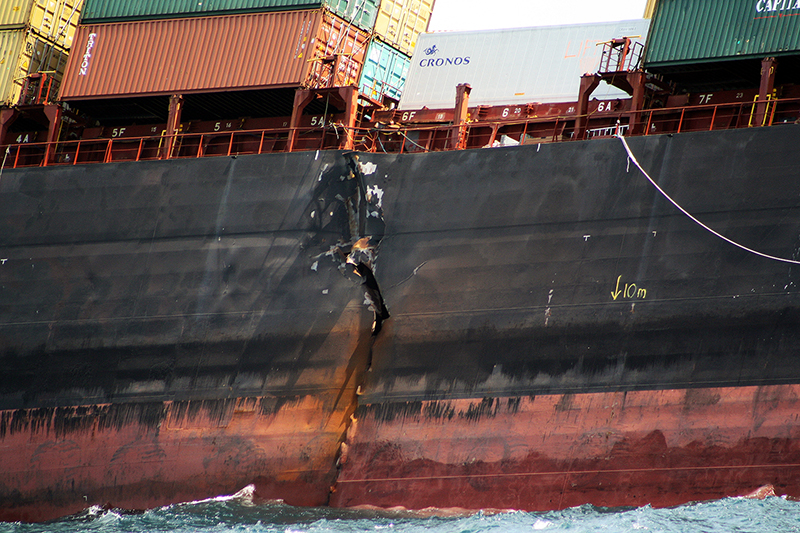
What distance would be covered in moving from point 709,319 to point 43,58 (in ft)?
65.2

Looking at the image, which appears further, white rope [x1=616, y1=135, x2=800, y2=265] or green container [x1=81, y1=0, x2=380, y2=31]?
green container [x1=81, y1=0, x2=380, y2=31]

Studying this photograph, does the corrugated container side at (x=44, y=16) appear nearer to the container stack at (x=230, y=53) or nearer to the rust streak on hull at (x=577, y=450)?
the container stack at (x=230, y=53)

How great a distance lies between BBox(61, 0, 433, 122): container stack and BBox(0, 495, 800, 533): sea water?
10199 millimetres

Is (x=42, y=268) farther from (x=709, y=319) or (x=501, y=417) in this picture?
(x=709, y=319)

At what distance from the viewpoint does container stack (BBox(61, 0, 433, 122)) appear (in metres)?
22.9

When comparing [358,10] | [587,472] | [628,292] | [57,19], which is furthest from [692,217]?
[57,19]

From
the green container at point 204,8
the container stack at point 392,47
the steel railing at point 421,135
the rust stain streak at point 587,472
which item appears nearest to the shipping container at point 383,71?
the container stack at point 392,47

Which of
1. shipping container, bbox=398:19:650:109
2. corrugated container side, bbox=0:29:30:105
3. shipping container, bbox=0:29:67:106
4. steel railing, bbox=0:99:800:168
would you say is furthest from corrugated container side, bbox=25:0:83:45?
shipping container, bbox=398:19:650:109

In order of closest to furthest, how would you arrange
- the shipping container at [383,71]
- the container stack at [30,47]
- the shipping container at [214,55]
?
the shipping container at [214,55] < the shipping container at [383,71] < the container stack at [30,47]

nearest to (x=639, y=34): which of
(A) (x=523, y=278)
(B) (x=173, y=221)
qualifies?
(A) (x=523, y=278)

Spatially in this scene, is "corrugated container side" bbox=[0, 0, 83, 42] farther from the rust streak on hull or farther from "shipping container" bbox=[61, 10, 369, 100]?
the rust streak on hull

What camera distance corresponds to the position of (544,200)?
62.0 ft

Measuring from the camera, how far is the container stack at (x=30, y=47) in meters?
26.1

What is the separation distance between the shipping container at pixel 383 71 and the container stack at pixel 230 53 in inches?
1.1
